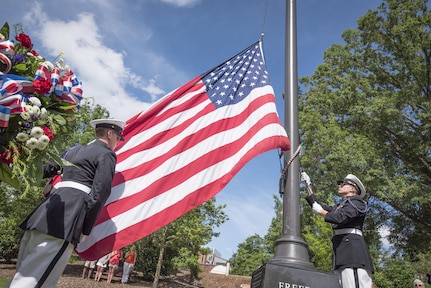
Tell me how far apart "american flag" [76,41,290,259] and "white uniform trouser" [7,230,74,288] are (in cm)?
78

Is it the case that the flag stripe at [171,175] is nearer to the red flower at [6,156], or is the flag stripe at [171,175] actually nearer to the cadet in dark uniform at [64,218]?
the cadet in dark uniform at [64,218]

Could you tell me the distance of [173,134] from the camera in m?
4.53

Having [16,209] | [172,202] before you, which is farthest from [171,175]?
[16,209]

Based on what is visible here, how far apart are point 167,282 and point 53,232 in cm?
1670

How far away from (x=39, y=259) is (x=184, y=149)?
2.13 metres

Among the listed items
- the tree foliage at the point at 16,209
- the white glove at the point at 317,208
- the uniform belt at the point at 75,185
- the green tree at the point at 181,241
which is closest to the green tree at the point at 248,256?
the green tree at the point at 181,241

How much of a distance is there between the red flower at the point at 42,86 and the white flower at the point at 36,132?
0.32 meters

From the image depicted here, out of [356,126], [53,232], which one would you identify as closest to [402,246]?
[356,126]

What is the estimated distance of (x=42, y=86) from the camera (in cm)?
255

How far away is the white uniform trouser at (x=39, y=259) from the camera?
2601mm

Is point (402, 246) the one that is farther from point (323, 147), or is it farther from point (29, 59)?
point (29, 59)

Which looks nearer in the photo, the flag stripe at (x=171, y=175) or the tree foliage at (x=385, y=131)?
the flag stripe at (x=171, y=175)

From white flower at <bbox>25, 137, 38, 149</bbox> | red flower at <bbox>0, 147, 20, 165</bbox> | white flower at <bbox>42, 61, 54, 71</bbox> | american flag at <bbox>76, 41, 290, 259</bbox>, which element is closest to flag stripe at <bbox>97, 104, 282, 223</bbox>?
american flag at <bbox>76, 41, 290, 259</bbox>

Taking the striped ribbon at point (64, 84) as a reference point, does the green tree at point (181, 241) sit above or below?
above
